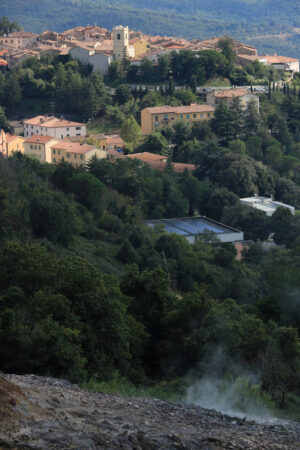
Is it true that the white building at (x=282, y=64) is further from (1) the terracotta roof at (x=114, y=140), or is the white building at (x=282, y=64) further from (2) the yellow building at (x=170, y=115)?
(1) the terracotta roof at (x=114, y=140)

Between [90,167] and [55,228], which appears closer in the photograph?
[55,228]

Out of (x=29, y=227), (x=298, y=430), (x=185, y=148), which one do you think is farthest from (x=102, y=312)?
(x=185, y=148)

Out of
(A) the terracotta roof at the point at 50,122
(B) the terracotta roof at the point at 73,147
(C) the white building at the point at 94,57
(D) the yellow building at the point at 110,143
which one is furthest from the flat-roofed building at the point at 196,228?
(C) the white building at the point at 94,57

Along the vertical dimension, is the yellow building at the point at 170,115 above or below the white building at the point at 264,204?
above

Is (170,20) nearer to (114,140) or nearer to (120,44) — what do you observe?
(120,44)

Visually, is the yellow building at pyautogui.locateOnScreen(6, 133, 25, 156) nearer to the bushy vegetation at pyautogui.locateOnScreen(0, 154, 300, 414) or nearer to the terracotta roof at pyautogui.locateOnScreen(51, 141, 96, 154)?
the terracotta roof at pyautogui.locateOnScreen(51, 141, 96, 154)

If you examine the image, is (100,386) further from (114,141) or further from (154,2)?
(154,2)

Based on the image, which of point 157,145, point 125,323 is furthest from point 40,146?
point 125,323
